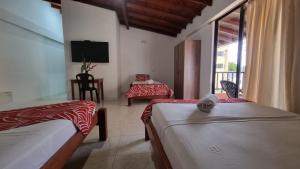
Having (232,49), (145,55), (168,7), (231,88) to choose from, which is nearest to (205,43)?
(232,49)

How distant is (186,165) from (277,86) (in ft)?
6.58

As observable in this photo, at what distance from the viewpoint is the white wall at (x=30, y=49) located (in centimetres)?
369

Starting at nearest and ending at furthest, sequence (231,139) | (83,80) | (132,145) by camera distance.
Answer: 1. (231,139)
2. (132,145)
3. (83,80)

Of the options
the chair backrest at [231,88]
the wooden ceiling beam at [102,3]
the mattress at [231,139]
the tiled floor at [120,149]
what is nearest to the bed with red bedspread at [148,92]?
the tiled floor at [120,149]

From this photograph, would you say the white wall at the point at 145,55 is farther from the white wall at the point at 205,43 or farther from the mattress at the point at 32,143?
the mattress at the point at 32,143

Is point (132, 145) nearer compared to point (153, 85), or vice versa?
point (132, 145)

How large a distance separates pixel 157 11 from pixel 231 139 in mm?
4537

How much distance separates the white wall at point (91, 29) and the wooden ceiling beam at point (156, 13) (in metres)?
0.73

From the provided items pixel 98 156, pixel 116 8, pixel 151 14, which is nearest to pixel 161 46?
pixel 151 14

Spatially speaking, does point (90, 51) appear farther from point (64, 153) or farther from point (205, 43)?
point (64, 153)

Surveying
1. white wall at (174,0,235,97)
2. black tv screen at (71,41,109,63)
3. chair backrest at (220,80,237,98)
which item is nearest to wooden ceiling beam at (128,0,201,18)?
white wall at (174,0,235,97)

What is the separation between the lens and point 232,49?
12.5ft

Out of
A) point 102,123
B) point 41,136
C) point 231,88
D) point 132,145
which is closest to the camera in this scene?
point 41,136

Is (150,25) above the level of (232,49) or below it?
above
